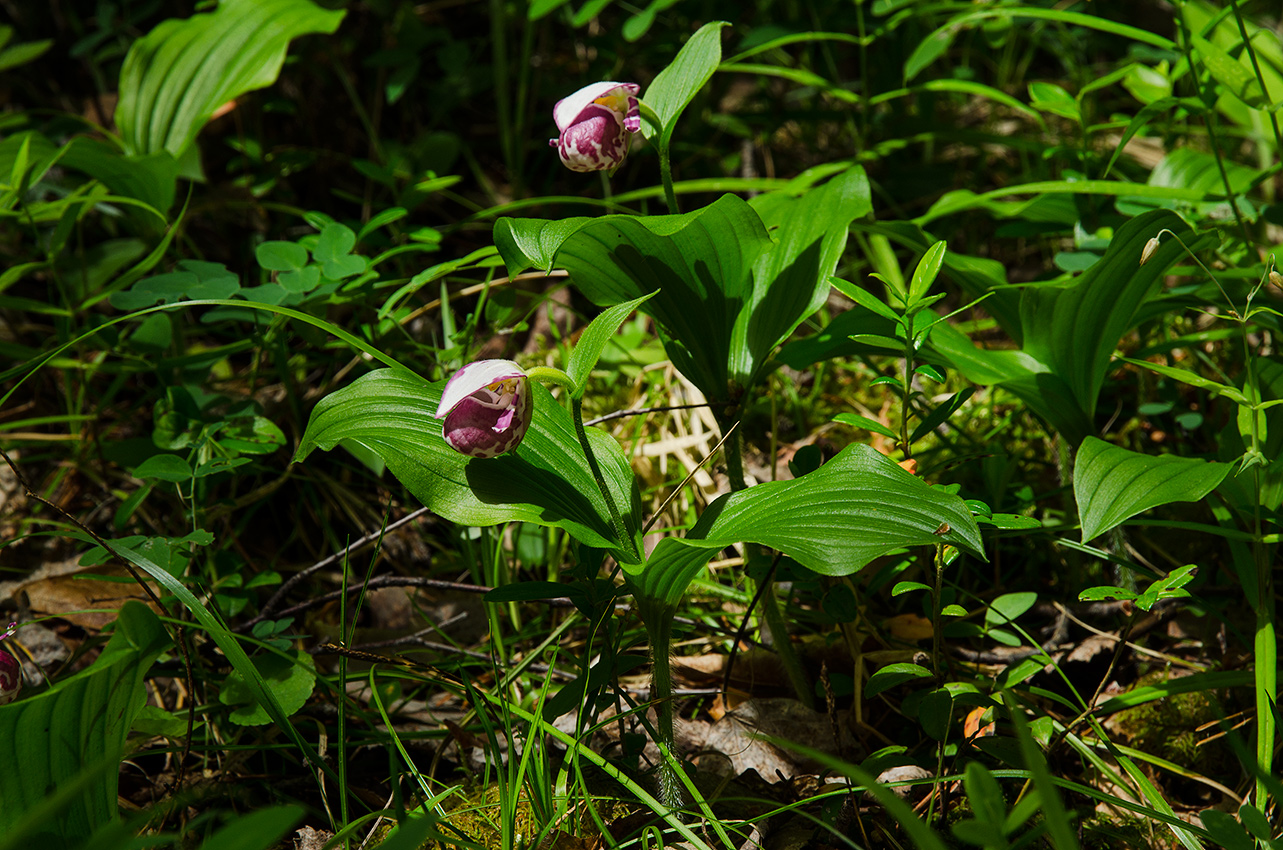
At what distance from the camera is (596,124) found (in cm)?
108

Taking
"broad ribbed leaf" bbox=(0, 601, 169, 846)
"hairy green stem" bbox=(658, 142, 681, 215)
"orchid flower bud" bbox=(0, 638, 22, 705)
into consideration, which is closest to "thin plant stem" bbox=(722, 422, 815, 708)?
"hairy green stem" bbox=(658, 142, 681, 215)

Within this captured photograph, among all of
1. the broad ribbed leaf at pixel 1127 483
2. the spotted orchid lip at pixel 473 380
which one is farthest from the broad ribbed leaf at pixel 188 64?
the broad ribbed leaf at pixel 1127 483

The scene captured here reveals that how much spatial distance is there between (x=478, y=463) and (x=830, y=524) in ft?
1.44

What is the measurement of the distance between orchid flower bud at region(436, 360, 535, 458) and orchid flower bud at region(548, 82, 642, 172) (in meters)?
0.33

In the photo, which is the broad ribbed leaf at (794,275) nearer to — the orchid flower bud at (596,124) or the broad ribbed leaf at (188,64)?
the orchid flower bud at (596,124)

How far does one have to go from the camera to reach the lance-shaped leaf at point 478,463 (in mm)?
1000

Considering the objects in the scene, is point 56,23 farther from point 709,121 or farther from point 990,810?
point 990,810

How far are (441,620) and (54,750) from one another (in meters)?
0.77

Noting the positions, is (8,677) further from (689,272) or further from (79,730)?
(689,272)

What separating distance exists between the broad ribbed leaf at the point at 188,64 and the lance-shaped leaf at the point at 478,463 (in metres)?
1.36

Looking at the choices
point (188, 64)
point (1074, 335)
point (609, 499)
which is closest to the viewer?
point (609, 499)

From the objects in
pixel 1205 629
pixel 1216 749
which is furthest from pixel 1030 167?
pixel 1216 749

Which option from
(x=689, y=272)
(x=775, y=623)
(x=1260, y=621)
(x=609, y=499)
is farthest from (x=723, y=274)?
(x=1260, y=621)

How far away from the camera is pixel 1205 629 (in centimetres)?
135
